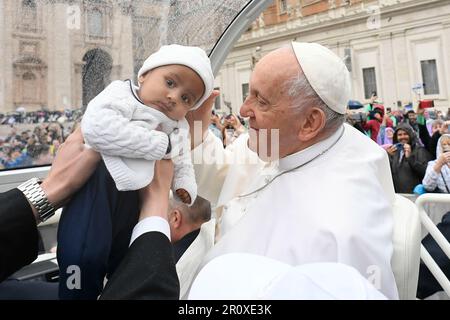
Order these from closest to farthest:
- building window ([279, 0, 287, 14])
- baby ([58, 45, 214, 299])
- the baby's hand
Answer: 1. baby ([58, 45, 214, 299])
2. the baby's hand
3. building window ([279, 0, 287, 14])

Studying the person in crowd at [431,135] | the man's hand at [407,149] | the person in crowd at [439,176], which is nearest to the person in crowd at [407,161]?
the man's hand at [407,149]

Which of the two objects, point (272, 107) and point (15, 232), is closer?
point (15, 232)

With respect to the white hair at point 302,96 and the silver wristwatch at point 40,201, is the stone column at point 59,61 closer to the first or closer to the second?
the silver wristwatch at point 40,201

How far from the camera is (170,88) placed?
3.62 feet

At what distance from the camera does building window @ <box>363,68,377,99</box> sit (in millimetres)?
22281

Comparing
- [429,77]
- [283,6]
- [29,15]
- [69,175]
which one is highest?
[283,6]

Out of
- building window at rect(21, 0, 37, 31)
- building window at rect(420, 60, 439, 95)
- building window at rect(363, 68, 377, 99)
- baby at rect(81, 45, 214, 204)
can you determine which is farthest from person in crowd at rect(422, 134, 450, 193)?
building window at rect(363, 68, 377, 99)

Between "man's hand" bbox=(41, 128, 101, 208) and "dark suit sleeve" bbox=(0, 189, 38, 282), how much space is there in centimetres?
7

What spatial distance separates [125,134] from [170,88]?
234 mm

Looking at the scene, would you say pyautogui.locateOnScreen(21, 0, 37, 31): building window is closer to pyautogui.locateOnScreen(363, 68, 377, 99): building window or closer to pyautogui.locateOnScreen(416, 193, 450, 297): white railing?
pyautogui.locateOnScreen(416, 193, 450, 297): white railing

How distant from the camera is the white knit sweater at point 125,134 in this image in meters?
0.96

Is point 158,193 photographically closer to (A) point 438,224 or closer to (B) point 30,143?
(B) point 30,143

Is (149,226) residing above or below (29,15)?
below

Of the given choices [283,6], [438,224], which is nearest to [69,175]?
[438,224]
